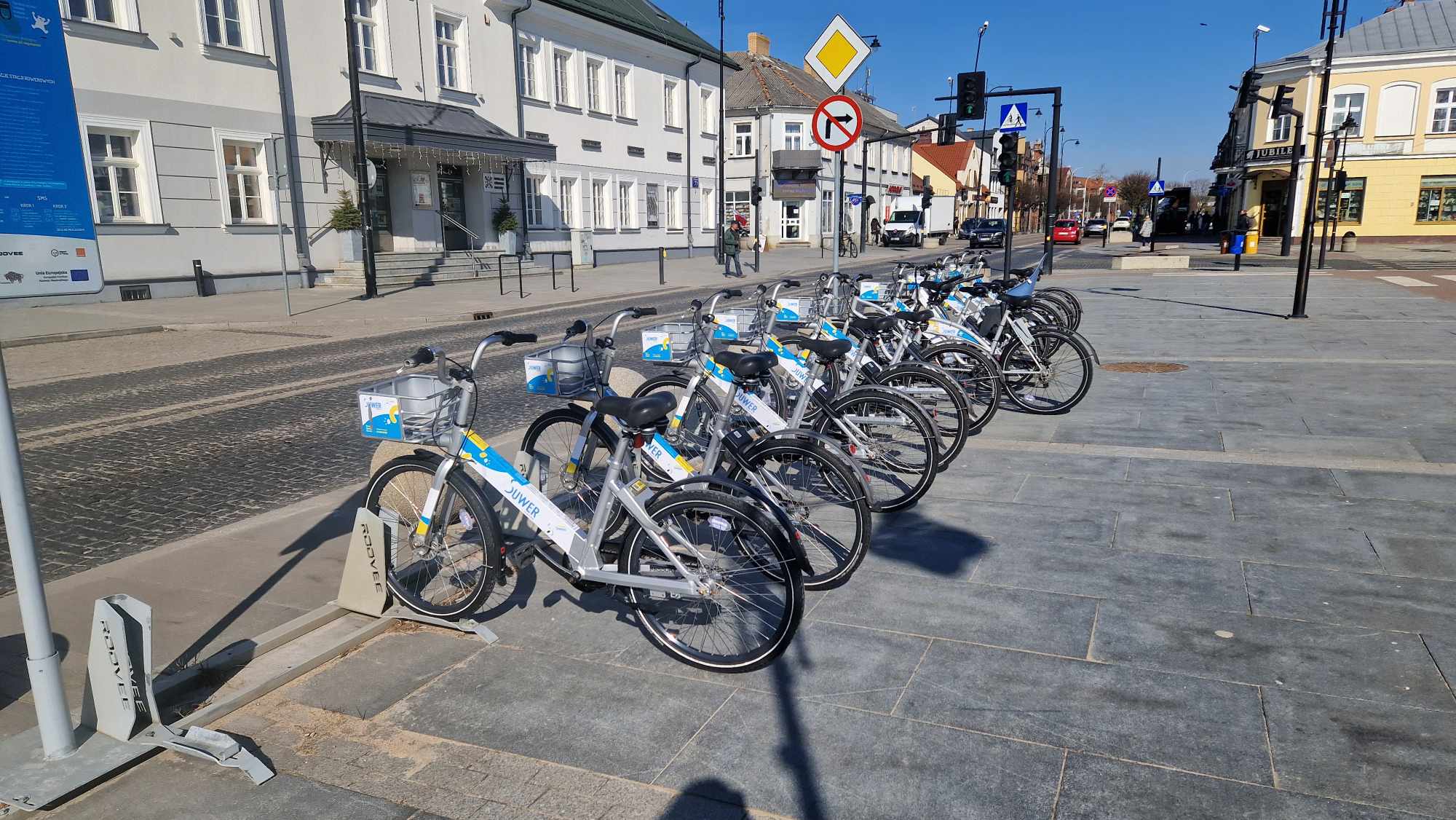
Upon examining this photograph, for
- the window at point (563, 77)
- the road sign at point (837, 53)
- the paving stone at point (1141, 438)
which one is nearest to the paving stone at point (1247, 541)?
the paving stone at point (1141, 438)

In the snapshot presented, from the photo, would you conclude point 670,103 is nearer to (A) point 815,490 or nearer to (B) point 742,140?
(B) point 742,140

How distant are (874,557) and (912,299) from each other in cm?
473

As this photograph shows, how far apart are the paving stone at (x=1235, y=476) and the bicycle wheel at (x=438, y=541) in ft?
14.0

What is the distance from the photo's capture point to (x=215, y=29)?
19.9m

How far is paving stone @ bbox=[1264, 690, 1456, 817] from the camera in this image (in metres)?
2.75

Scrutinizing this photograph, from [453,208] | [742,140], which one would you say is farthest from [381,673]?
[742,140]

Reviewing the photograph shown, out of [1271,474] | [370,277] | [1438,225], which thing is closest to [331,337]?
[370,277]

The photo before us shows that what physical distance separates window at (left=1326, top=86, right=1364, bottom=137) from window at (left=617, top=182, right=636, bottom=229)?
35.1m

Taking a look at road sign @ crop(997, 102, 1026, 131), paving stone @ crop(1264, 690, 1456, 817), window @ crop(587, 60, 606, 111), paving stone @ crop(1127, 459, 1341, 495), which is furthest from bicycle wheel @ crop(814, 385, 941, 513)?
window @ crop(587, 60, 606, 111)

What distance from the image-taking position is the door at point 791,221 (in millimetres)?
53594

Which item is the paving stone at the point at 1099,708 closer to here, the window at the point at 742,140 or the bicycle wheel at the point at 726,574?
the bicycle wheel at the point at 726,574

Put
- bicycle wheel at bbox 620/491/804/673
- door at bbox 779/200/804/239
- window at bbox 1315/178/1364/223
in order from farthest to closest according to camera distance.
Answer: door at bbox 779/200/804/239, window at bbox 1315/178/1364/223, bicycle wheel at bbox 620/491/804/673

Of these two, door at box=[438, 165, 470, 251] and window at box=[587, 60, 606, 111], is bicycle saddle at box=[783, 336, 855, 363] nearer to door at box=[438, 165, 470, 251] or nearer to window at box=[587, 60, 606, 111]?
door at box=[438, 165, 470, 251]

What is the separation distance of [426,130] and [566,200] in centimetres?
919
